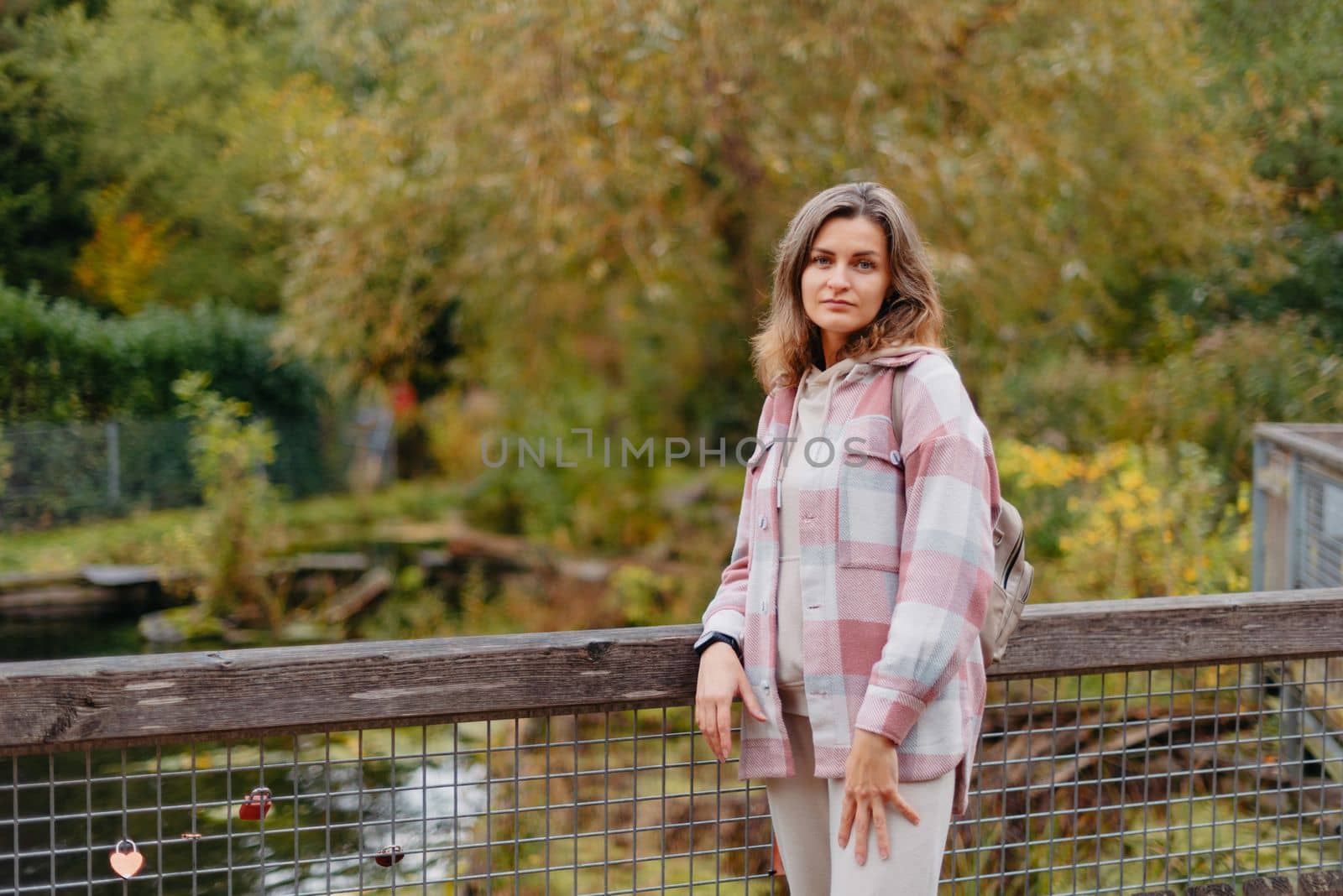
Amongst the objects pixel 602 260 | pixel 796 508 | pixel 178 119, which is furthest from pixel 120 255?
pixel 796 508

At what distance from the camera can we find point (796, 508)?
1.66 m

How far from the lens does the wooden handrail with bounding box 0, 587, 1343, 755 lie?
64.1 inches

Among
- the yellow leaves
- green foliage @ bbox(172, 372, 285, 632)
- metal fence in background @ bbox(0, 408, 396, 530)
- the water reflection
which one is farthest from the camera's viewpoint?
the yellow leaves

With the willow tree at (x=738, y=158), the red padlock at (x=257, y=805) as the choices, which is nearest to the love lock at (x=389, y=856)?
the red padlock at (x=257, y=805)

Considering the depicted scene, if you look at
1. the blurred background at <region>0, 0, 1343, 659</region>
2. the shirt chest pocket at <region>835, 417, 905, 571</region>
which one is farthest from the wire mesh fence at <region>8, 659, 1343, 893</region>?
the blurred background at <region>0, 0, 1343, 659</region>

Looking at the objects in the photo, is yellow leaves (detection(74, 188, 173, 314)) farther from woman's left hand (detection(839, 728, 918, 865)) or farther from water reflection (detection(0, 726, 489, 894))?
woman's left hand (detection(839, 728, 918, 865))

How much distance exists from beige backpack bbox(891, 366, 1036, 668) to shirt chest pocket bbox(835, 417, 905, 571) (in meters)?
0.03

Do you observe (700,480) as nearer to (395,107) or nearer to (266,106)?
(395,107)

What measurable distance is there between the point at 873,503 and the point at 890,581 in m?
0.11

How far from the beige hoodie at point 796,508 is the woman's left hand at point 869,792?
0.15 m

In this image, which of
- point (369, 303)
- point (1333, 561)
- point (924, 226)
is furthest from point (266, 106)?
point (1333, 561)

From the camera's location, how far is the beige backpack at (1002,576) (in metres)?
1.60

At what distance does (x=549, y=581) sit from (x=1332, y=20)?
23.8 ft

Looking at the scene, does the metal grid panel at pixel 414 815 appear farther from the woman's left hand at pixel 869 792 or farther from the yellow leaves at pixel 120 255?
the yellow leaves at pixel 120 255
